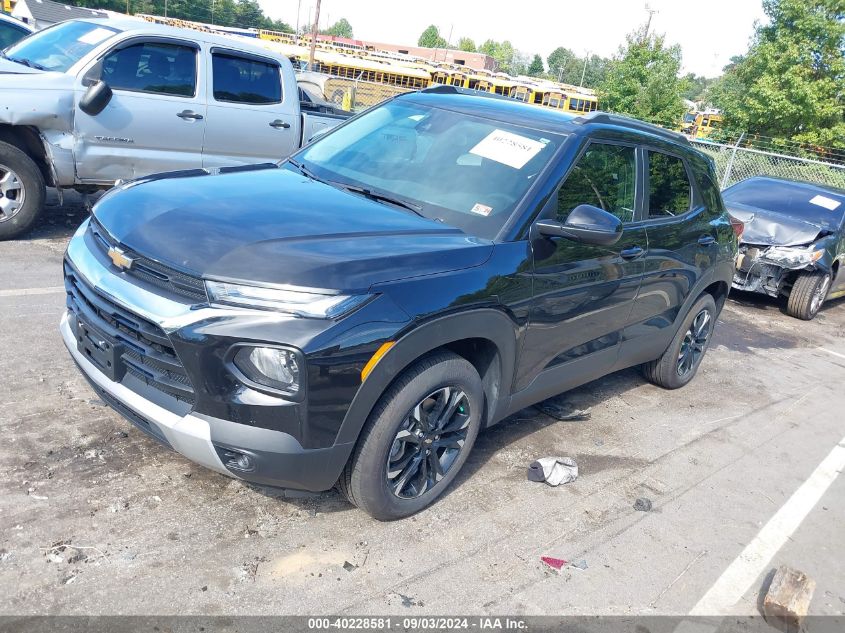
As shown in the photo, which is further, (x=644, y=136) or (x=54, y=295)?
(x=54, y=295)

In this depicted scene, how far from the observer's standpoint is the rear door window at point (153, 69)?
661 centimetres

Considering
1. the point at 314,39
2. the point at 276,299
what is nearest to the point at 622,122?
the point at 276,299

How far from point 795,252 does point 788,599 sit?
22.4 feet

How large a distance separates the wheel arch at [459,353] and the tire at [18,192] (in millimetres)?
4816

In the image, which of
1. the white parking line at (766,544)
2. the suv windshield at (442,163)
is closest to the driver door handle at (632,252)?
the suv windshield at (442,163)

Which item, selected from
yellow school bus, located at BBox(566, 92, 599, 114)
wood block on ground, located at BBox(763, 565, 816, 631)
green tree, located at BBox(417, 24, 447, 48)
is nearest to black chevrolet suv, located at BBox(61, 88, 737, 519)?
wood block on ground, located at BBox(763, 565, 816, 631)

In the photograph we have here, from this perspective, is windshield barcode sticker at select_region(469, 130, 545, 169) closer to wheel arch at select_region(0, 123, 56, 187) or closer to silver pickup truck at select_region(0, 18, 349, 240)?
silver pickup truck at select_region(0, 18, 349, 240)

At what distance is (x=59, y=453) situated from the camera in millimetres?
3395

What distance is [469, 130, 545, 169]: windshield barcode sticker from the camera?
12.5 feet

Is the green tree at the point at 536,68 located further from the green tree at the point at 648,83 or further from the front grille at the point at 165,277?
the front grille at the point at 165,277

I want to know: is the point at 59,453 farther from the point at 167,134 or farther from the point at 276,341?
the point at 167,134

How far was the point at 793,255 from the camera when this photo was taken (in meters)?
8.89

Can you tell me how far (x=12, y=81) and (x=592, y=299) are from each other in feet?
17.2

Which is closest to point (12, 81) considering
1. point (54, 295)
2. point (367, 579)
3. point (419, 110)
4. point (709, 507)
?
point (54, 295)
